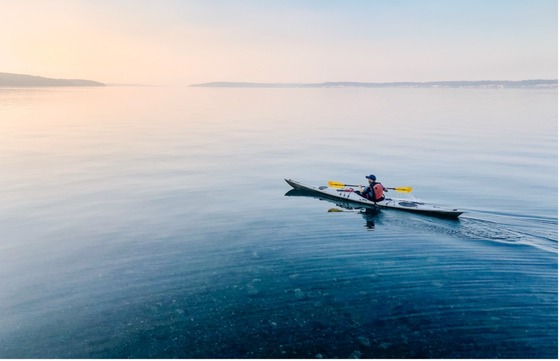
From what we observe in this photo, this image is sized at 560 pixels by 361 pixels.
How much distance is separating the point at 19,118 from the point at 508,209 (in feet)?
307

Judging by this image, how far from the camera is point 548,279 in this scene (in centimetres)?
1903

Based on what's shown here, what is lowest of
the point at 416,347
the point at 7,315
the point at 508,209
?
the point at 7,315

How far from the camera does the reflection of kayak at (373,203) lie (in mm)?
27172

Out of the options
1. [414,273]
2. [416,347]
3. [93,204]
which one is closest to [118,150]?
[93,204]

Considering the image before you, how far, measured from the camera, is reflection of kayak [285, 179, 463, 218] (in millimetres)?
27172

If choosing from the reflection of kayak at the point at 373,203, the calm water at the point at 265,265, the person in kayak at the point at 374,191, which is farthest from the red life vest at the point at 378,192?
the calm water at the point at 265,265

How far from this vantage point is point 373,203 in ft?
98.0

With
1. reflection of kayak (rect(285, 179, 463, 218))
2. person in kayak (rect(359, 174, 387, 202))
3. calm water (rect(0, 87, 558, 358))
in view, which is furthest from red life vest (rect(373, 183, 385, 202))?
calm water (rect(0, 87, 558, 358))

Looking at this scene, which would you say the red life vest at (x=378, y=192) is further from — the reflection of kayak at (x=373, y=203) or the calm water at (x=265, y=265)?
the calm water at (x=265, y=265)

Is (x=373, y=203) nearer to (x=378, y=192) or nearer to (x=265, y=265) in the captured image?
(x=378, y=192)

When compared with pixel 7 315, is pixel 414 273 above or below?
above

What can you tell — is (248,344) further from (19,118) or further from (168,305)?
(19,118)

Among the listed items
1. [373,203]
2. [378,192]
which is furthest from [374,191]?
[373,203]

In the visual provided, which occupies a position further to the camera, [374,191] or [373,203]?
[373,203]
